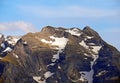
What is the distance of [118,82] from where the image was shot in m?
156

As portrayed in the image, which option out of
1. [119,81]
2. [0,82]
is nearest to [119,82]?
[119,81]

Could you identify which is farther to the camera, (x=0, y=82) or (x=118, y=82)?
(x=0, y=82)

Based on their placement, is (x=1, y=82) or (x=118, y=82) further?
(x=1, y=82)

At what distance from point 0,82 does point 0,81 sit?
203cm

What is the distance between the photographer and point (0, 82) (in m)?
194

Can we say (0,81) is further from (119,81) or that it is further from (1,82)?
(119,81)

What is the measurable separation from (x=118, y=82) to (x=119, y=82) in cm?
139

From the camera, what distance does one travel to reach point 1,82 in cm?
19512

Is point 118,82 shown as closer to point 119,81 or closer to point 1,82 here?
point 119,81

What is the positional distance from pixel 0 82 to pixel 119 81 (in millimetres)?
59862

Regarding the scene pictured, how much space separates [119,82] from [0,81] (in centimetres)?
6129

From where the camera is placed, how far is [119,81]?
15475 centimetres

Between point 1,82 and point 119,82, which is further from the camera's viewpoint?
point 1,82

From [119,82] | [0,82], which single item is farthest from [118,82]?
[0,82]
